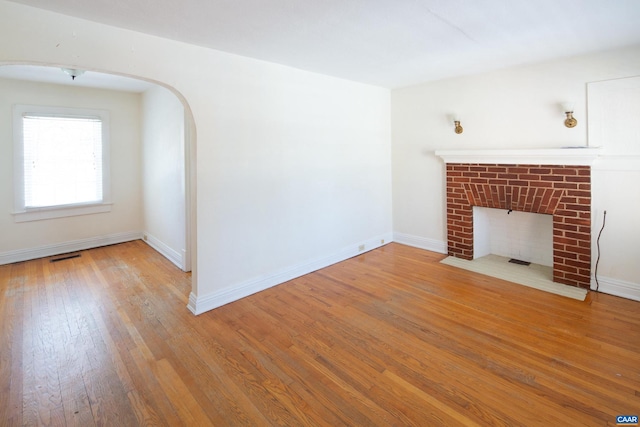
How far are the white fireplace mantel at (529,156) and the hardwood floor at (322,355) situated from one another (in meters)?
1.41

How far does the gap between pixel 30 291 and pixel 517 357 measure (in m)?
4.76

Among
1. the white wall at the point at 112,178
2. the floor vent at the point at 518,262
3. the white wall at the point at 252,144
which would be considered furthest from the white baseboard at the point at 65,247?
the floor vent at the point at 518,262

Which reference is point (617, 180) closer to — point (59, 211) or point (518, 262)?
point (518, 262)

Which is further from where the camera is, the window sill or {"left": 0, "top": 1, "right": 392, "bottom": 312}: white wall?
the window sill

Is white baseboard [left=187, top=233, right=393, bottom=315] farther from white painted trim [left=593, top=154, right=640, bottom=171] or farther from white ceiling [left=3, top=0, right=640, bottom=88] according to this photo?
white painted trim [left=593, top=154, right=640, bottom=171]

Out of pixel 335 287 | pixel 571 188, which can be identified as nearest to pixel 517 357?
pixel 335 287

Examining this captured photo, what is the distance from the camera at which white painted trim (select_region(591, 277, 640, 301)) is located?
10.1ft

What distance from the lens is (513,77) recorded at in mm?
3719

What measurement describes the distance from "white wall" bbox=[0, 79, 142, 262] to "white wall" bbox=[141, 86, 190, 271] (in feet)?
0.78

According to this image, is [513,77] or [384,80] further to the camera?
[384,80]

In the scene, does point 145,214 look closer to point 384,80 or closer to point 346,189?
point 346,189

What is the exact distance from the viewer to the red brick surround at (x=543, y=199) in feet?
10.9

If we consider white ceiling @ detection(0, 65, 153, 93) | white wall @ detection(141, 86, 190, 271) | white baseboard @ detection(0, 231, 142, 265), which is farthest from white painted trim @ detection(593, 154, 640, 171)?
white baseboard @ detection(0, 231, 142, 265)

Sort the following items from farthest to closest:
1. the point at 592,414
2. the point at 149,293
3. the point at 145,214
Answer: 1. the point at 145,214
2. the point at 149,293
3. the point at 592,414
